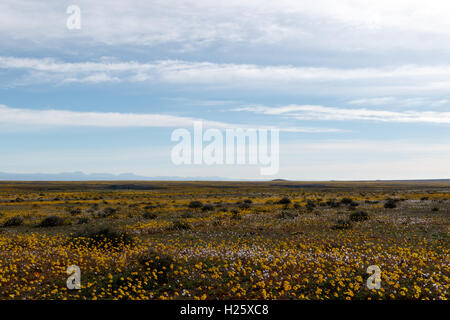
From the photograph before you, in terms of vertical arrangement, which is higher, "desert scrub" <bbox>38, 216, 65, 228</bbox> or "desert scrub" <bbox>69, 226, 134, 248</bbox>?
"desert scrub" <bbox>69, 226, 134, 248</bbox>

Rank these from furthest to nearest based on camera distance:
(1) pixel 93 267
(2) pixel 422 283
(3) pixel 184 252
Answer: (3) pixel 184 252, (1) pixel 93 267, (2) pixel 422 283

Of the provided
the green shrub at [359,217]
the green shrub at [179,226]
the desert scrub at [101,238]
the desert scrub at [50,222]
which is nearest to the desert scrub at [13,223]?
the desert scrub at [50,222]

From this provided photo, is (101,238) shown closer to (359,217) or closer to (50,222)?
(50,222)

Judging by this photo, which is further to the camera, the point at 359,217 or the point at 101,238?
the point at 359,217

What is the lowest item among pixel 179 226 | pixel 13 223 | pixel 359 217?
pixel 13 223

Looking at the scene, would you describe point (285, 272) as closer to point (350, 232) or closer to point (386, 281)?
point (386, 281)

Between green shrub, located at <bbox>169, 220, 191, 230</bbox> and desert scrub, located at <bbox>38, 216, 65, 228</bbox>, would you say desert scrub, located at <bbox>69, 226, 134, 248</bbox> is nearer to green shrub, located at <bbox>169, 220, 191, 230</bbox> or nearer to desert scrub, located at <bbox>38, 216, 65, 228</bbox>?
green shrub, located at <bbox>169, 220, 191, 230</bbox>

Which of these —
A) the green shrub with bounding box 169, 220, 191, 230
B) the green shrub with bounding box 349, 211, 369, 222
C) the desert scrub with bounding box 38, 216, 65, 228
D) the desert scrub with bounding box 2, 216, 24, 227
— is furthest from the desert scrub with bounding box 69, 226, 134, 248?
the green shrub with bounding box 349, 211, 369, 222

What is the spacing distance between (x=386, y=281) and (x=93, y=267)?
8575mm

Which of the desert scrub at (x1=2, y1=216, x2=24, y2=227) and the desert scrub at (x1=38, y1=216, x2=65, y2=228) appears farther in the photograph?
the desert scrub at (x1=2, y1=216, x2=24, y2=227)

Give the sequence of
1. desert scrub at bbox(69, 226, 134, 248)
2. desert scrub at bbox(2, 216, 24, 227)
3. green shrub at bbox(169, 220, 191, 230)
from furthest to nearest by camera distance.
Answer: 1. desert scrub at bbox(2, 216, 24, 227)
2. green shrub at bbox(169, 220, 191, 230)
3. desert scrub at bbox(69, 226, 134, 248)

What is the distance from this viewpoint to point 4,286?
873cm

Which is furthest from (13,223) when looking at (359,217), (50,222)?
(359,217)
